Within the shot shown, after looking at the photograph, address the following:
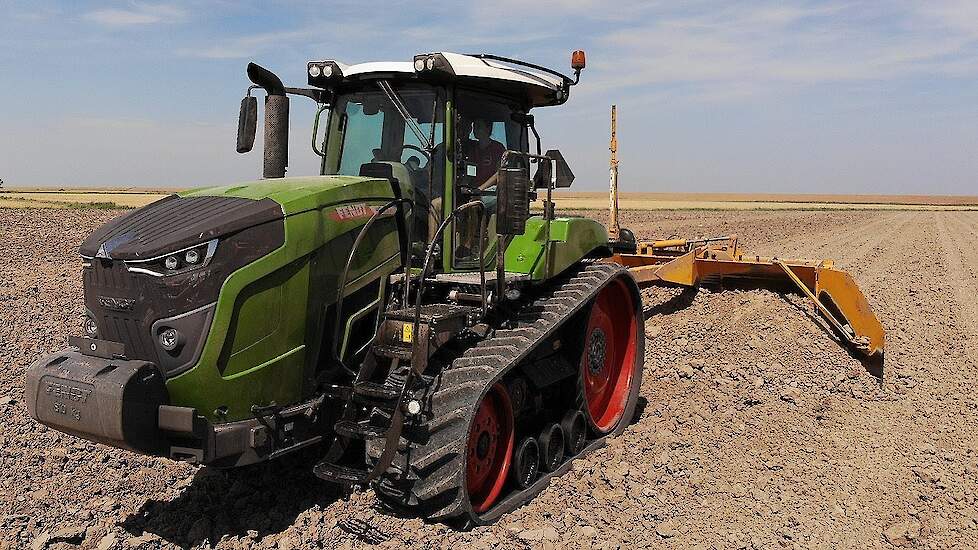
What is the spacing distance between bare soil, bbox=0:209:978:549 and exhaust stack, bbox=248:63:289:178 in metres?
2.04

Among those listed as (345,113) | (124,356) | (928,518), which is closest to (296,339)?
(124,356)

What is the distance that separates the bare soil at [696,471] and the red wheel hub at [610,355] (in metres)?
0.28

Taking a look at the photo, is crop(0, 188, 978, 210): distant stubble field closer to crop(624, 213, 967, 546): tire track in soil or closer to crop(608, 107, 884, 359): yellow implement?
crop(608, 107, 884, 359): yellow implement

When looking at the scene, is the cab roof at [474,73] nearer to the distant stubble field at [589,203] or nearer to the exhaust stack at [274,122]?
the exhaust stack at [274,122]

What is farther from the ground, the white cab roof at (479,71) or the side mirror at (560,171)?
the white cab roof at (479,71)

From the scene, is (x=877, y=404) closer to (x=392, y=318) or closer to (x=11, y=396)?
(x=392, y=318)

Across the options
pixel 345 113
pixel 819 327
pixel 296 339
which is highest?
pixel 345 113

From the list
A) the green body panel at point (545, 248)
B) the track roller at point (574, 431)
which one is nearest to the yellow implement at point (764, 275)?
the green body panel at point (545, 248)

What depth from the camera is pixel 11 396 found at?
24.0 ft

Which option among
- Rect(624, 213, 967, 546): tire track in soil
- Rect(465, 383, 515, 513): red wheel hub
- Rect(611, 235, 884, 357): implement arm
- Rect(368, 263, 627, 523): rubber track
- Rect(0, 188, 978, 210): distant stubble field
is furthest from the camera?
Rect(0, 188, 978, 210): distant stubble field

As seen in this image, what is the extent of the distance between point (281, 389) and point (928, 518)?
13.2ft

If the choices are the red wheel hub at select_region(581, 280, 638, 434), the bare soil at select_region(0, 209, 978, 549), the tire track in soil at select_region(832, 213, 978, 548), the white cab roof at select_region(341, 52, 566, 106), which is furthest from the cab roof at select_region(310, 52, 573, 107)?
the tire track in soil at select_region(832, 213, 978, 548)

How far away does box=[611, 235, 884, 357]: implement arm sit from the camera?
8.03m

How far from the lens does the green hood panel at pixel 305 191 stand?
4.61 meters
